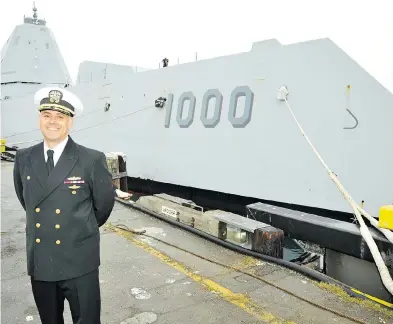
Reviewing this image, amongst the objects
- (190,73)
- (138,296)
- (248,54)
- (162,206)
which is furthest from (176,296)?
(190,73)

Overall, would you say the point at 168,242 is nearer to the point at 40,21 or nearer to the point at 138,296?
the point at 138,296

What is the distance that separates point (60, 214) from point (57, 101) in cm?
57

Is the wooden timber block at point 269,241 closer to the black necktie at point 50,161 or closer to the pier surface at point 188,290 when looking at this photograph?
the pier surface at point 188,290

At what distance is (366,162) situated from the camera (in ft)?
16.0

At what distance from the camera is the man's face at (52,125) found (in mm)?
1677

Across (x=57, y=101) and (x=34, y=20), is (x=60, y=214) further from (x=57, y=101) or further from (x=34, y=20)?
(x=34, y=20)

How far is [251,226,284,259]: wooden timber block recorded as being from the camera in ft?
11.8

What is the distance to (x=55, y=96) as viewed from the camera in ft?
5.59

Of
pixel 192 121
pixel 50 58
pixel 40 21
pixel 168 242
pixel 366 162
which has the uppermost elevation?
pixel 40 21

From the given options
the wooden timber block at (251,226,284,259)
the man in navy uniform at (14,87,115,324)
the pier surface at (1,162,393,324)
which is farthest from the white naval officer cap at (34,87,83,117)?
the wooden timber block at (251,226,284,259)

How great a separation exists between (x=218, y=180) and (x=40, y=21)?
1627cm

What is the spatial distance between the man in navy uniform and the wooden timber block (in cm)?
222

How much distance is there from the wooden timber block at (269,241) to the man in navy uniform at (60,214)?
222cm

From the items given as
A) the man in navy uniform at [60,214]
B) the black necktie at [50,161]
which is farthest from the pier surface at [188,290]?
the black necktie at [50,161]
